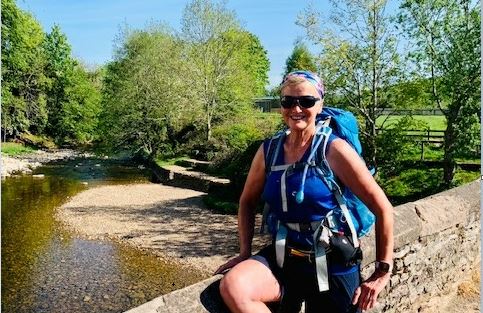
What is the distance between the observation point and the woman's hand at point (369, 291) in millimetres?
2518

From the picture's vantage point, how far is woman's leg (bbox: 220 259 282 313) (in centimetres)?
225

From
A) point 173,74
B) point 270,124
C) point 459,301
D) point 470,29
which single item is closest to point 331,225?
point 459,301

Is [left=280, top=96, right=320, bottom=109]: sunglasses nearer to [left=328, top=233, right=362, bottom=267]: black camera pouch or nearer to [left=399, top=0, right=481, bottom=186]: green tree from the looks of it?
[left=328, top=233, right=362, bottom=267]: black camera pouch

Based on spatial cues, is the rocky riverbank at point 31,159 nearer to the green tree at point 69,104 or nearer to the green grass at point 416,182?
the green tree at point 69,104

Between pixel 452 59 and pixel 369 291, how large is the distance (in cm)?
1370

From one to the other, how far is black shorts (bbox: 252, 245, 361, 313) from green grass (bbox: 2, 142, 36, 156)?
41.6 metres

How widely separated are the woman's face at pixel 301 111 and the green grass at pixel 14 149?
137ft

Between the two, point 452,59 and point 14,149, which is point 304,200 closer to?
point 452,59

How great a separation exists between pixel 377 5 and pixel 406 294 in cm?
1368

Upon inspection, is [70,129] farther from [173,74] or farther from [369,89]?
[369,89]

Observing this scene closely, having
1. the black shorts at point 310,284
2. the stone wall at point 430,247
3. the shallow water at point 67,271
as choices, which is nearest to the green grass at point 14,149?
the shallow water at point 67,271

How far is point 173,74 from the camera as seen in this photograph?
35.6 metres

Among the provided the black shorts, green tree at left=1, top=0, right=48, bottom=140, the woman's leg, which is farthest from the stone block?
green tree at left=1, top=0, right=48, bottom=140

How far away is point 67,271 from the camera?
12.5 m
